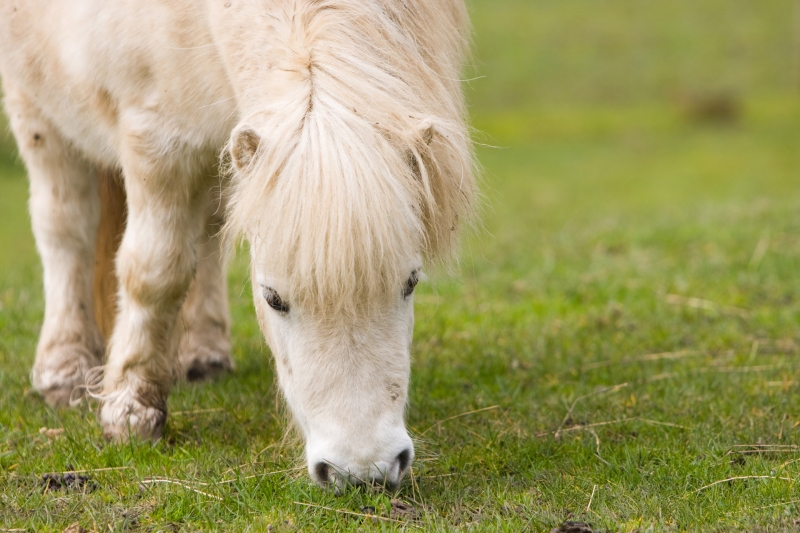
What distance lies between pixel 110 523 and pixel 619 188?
12.4 meters

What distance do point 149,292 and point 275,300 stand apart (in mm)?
1050

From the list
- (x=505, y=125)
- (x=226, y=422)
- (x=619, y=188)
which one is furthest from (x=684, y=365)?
(x=505, y=125)

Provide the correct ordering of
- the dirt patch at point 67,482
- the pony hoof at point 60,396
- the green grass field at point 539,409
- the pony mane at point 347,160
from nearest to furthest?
the pony mane at point 347,160 → the green grass field at point 539,409 → the dirt patch at point 67,482 → the pony hoof at point 60,396

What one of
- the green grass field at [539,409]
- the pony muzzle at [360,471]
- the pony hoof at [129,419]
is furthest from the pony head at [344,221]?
the pony hoof at [129,419]

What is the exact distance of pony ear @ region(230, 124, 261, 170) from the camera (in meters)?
2.72

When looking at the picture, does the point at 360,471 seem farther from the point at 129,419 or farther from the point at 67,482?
the point at 129,419

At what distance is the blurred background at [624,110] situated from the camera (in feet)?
43.6

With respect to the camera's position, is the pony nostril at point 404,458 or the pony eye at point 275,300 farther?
the pony eye at point 275,300

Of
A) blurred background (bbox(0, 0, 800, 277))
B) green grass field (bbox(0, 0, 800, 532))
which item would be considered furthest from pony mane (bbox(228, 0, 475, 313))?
blurred background (bbox(0, 0, 800, 277))

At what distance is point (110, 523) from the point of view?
2.73 meters

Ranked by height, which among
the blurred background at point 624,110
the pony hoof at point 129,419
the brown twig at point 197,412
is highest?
the pony hoof at point 129,419

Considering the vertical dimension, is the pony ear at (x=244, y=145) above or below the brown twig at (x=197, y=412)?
above

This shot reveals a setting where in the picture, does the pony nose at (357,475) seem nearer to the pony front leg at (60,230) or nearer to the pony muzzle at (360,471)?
the pony muzzle at (360,471)

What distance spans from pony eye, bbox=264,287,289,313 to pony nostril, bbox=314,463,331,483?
0.49 m
